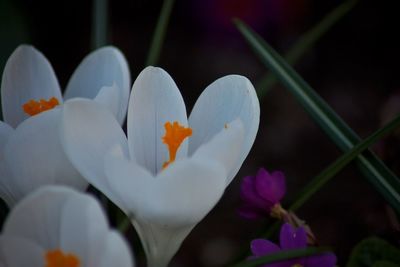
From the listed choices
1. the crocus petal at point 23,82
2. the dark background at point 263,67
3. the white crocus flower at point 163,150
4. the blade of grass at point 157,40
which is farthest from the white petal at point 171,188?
the dark background at point 263,67

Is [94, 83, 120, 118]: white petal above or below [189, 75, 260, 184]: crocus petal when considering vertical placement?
above

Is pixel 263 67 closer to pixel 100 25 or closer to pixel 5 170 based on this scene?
pixel 100 25

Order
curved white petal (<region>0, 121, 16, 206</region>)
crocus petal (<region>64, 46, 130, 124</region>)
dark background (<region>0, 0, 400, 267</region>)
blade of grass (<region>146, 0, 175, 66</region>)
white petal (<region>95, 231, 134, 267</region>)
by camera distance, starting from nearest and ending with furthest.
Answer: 1. white petal (<region>95, 231, 134, 267</region>)
2. curved white petal (<region>0, 121, 16, 206</region>)
3. crocus petal (<region>64, 46, 130, 124</region>)
4. blade of grass (<region>146, 0, 175, 66</region>)
5. dark background (<region>0, 0, 400, 267</region>)

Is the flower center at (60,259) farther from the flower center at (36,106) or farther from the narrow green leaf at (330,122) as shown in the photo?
the narrow green leaf at (330,122)

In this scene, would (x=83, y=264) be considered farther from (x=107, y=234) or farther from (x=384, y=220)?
(x=384, y=220)

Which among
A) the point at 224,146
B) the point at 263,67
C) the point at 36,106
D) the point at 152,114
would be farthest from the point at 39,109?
the point at 263,67

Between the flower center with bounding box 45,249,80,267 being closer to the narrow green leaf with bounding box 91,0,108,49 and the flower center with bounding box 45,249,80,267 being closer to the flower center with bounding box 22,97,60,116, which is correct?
the flower center with bounding box 22,97,60,116

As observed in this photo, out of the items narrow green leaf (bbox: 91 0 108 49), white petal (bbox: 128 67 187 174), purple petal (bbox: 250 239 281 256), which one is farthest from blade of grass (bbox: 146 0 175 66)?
purple petal (bbox: 250 239 281 256)

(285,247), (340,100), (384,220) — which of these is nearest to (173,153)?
(285,247)
